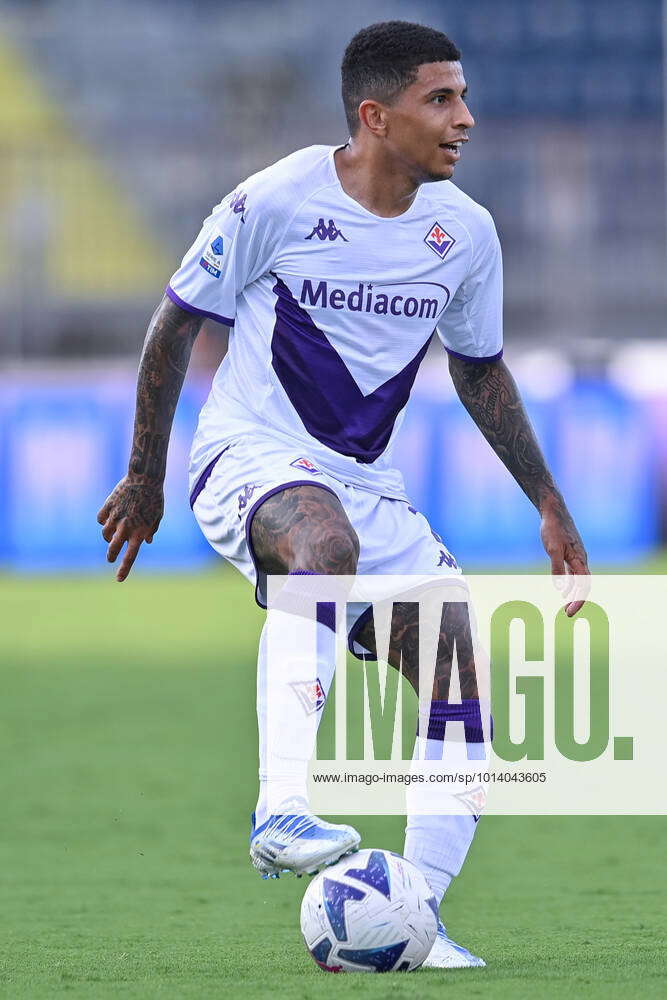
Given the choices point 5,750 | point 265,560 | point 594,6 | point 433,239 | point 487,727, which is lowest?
point 5,750

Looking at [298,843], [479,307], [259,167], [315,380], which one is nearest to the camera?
[298,843]

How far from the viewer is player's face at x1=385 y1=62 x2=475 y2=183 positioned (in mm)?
3629

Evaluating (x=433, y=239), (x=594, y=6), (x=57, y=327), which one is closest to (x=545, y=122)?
(x=594, y=6)

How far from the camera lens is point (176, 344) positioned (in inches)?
145

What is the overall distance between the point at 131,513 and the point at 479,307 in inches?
38.2

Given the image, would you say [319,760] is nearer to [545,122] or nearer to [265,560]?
[265,560]

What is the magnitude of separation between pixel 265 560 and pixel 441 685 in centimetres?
51

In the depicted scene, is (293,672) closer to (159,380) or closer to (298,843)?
(298,843)

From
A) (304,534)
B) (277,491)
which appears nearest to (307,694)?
(304,534)

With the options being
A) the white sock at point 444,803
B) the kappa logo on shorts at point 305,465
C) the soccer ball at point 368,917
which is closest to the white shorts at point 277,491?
the kappa logo on shorts at point 305,465

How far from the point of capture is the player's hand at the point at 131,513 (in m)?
3.72

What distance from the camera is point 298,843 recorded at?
3123mm

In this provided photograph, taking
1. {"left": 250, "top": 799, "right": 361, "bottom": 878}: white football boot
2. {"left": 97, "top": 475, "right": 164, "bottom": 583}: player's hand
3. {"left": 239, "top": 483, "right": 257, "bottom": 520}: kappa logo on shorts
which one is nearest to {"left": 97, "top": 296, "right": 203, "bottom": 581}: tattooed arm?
{"left": 97, "top": 475, "right": 164, "bottom": 583}: player's hand

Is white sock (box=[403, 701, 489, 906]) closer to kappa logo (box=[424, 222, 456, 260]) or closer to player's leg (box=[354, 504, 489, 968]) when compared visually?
player's leg (box=[354, 504, 489, 968])
